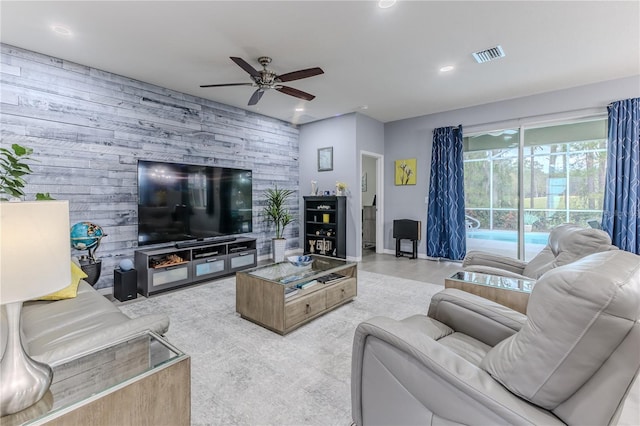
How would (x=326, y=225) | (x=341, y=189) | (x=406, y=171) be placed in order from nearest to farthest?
(x=341, y=189), (x=326, y=225), (x=406, y=171)

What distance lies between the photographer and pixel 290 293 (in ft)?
9.11

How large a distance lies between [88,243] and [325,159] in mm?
4055

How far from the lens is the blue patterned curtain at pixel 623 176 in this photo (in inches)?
154

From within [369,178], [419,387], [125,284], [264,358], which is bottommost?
[264,358]

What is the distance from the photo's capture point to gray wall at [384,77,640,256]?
4.20 meters

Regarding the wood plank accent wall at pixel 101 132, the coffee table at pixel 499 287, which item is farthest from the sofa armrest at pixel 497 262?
the wood plank accent wall at pixel 101 132

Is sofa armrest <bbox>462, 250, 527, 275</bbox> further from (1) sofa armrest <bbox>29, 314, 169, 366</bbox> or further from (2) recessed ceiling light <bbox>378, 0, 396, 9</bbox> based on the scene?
(1) sofa armrest <bbox>29, 314, 169, 366</bbox>

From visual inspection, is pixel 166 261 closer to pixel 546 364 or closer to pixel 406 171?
pixel 546 364

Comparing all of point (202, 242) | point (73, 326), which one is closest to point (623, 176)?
point (202, 242)

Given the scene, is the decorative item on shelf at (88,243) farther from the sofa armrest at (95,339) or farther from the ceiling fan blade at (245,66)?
the ceiling fan blade at (245,66)

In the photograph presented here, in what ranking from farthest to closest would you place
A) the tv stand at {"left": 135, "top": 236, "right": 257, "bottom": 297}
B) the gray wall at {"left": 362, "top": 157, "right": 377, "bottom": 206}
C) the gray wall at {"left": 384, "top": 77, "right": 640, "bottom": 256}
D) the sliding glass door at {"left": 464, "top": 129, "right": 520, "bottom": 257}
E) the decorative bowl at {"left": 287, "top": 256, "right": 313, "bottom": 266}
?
the gray wall at {"left": 362, "top": 157, "right": 377, "bottom": 206} < the sliding glass door at {"left": 464, "top": 129, "right": 520, "bottom": 257} < the gray wall at {"left": 384, "top": 77, "right": 640, "bottom": 256} < the tv stand at {"left": 135, "top": 236, "right": 257, "bottom": 297} < the decorative bowl at {"left": 287, "top": 256, "right": 313, "bottom": 266}

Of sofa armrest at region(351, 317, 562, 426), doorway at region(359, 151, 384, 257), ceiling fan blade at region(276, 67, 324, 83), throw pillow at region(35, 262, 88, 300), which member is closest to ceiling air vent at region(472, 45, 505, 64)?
ceiling fan blade at region(276, 67, 324, 83)

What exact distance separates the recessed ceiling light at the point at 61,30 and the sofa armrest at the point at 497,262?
14.7ft

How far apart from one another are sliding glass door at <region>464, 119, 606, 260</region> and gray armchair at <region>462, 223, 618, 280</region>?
2463 millimetres
